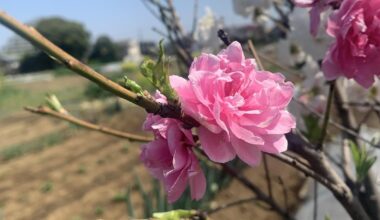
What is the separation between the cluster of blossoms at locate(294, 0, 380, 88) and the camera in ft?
1.93

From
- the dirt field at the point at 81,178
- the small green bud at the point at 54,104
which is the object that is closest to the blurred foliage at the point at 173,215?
the small green bud at the point at 54,104

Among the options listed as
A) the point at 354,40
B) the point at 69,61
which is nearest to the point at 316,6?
the point at 354,40

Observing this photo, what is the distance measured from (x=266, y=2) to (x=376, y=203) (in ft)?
2.27

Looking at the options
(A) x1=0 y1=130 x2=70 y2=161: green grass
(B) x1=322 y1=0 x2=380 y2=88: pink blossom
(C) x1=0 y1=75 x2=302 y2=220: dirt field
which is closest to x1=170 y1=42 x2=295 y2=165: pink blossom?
(B) x1=322 y1=0 x2=380 y2=88: pink blossom

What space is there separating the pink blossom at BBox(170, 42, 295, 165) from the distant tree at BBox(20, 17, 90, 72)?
28072mm

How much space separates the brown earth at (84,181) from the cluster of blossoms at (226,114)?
2967 millimetres

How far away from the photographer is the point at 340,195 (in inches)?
27.5

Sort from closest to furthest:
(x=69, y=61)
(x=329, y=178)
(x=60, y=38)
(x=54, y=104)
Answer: (x=69, y=61)
(x=329, y=178)
(x=54, y=104)
(x=60, y=38)

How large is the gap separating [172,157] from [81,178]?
5.17m

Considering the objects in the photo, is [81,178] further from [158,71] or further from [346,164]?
[158,71]

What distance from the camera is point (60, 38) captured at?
96.9 ft

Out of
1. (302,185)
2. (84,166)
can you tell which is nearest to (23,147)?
(84,166)

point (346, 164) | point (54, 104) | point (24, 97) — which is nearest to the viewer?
point (54, 104)

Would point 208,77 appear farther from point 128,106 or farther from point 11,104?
point 11,104
